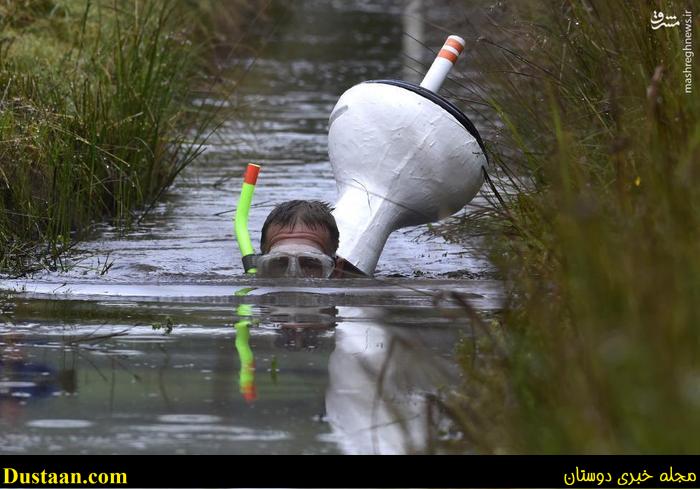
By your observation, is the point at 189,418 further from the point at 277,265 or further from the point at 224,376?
the point at 277,265

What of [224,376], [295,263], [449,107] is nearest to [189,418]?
[224,376]

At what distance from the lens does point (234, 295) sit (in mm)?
5602

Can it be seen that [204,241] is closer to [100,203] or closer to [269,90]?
[100,203]

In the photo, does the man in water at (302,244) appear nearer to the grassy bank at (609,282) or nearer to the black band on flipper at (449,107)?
the black band on flipper at (449,107)

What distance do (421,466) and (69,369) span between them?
148 centimetres

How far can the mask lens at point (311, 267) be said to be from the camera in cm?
583

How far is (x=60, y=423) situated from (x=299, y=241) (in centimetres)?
228

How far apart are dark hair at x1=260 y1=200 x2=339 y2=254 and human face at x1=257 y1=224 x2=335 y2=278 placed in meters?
0.02

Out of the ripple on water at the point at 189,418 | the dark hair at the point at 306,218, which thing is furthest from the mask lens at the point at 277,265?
the ripple on water at the point at 189,418

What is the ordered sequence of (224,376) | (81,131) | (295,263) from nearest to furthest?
(224,376)
(295,263)
(81,131)

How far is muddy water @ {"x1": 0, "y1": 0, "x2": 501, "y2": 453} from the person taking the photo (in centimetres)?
367

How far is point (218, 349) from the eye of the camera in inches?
181

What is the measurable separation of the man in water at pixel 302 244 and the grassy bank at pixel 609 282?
82 centimetres

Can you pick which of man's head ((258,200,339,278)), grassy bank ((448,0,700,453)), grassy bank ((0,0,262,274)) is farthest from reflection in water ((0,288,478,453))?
grassy bank ((0,0,262,274))
